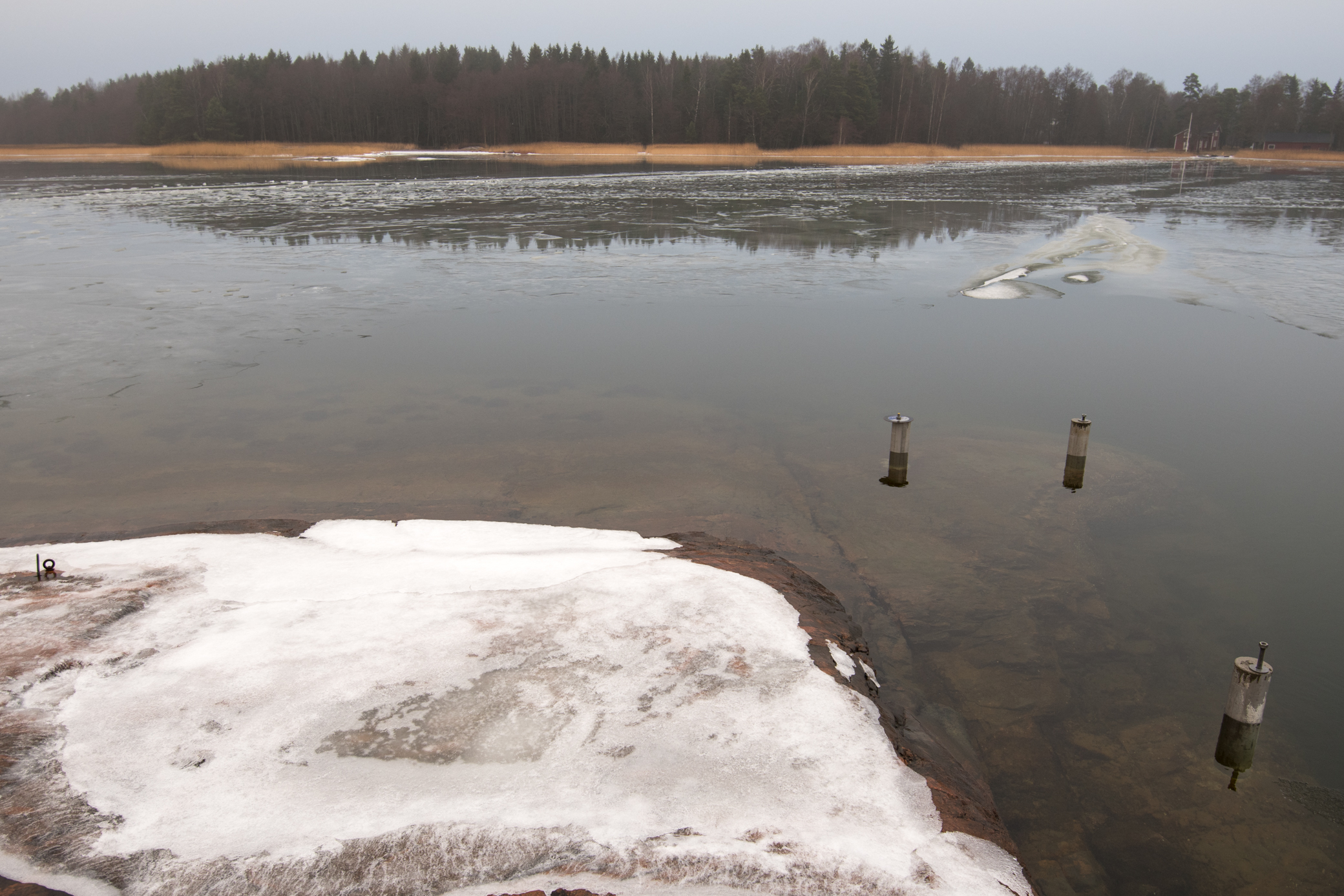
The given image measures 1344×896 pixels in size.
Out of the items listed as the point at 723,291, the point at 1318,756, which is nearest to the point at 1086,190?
the point at 723,291

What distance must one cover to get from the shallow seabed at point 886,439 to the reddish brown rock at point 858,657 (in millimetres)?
261

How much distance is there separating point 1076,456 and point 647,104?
96.6m

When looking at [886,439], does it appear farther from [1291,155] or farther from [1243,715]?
[1291,155]

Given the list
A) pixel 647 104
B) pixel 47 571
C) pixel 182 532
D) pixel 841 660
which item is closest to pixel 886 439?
pixel 841 660

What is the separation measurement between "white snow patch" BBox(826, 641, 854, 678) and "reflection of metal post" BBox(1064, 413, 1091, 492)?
388cm

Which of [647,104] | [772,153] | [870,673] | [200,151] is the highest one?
[647,104]

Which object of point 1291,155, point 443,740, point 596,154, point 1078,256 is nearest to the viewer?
point 443,740

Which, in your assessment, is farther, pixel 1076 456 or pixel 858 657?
pixel 1076 456

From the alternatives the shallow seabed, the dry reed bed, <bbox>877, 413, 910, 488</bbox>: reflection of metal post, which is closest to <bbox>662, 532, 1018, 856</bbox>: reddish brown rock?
the shallow seabed

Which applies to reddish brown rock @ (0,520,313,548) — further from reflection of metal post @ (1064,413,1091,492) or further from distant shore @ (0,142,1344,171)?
distant shore @ (0,142,1344,171)

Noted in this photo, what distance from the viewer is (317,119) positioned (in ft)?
315

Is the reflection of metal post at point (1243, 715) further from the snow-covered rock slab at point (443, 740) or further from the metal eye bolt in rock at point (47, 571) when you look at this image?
the metal eye bolt in rock at point (47, 571)

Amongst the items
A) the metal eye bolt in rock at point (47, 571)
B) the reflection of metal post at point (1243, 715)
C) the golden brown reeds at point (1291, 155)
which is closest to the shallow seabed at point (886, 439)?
the reflection of metal post at point (1243, 715)

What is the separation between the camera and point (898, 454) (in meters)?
7.58
